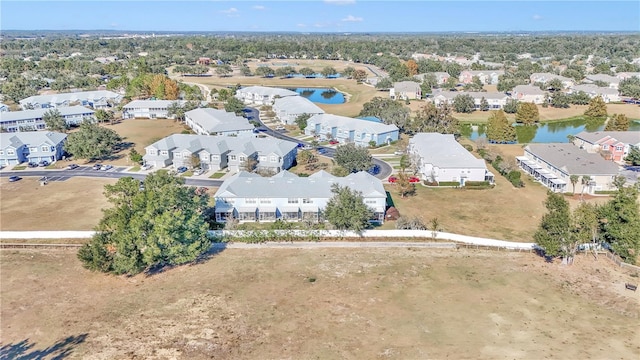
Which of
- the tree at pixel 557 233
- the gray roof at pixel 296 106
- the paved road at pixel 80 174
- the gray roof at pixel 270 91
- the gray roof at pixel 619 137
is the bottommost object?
the paved road at pixel 80 174

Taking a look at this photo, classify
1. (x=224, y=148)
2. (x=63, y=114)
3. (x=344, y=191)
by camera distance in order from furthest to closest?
(x=63, y=114)
(x=224, y=148)
(x=344, y=191)

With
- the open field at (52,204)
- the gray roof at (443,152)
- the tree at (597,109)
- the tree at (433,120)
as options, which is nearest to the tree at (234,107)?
the tree at (433,120)

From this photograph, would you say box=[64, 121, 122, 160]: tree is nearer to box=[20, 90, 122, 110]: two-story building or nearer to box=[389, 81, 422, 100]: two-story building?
box=[20, 90, 122, 110]: two-story building

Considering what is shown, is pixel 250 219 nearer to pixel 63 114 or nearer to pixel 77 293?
pixel 77 293

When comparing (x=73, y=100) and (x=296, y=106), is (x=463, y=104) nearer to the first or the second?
(x=296, y=106)

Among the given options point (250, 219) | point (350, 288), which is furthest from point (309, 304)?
point (250, 219)

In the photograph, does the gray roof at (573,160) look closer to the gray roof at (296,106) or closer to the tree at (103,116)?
the gray roof at (296,106)

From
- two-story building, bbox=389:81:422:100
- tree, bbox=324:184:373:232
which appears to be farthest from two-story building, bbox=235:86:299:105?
tree, bbox=324:184:373:232
